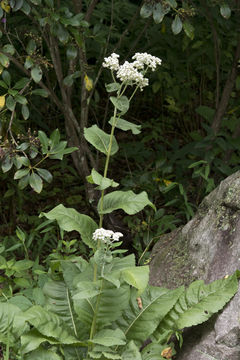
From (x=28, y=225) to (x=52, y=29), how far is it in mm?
2044

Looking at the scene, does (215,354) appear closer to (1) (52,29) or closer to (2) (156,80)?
(1) (52,29)

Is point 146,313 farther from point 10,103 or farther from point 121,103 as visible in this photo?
point 10,103

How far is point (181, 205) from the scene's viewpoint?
4.47 meters

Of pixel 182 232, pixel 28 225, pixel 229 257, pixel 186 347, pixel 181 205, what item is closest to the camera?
pixel 186 347

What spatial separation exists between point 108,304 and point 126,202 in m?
0.52

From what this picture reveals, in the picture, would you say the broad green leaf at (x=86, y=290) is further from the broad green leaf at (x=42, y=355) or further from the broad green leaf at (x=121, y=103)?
the broad green leaf at (x=121, y=103)

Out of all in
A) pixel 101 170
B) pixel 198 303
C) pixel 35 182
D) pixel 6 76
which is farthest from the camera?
pixel 101 170

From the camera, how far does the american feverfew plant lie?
8.41 feet

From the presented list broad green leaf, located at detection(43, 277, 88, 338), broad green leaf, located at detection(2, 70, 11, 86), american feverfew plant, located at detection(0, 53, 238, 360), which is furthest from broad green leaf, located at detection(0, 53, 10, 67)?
broad green leaf, located at detection(43, 277, 88, 338)

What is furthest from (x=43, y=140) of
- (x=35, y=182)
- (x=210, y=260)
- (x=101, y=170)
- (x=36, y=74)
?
(x=101, y=170)

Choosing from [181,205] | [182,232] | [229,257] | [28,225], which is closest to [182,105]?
[181,205]

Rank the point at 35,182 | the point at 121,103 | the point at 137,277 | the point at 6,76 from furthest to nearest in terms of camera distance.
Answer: the point at 6,76, the point at 35,182, the point at 121,103, the point at 137,277

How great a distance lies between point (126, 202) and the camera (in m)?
2.63

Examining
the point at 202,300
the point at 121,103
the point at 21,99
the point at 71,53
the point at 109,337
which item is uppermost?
the point at 121,103
